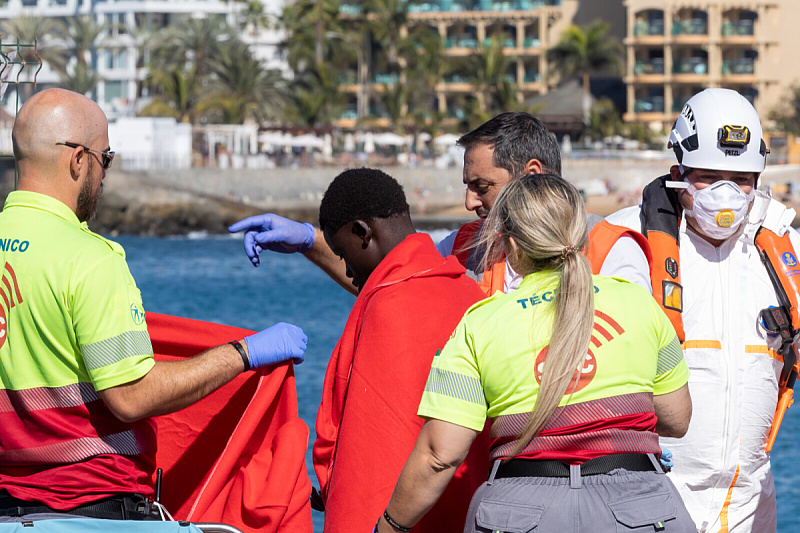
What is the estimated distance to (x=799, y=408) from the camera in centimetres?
1991

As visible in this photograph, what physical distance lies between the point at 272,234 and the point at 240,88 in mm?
62791

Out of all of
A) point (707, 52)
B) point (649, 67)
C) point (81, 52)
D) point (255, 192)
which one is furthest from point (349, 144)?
point (81, 52)

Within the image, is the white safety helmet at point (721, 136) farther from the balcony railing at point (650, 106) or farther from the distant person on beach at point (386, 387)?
the balcony railing at point (650, 106)

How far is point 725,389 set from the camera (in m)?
3.96

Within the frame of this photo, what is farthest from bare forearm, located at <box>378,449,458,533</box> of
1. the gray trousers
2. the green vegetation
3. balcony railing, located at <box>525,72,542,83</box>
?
balcony railing, located at <box>525,72,542,83</box>

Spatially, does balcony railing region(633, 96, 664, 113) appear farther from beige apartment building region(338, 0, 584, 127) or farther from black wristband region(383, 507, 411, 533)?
black wristband region(383, 507, 411, 533)

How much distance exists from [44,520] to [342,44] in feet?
234

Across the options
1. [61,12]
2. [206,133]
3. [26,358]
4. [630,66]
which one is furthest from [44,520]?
[61,12]

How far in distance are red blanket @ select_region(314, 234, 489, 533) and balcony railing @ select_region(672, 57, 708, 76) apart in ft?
227

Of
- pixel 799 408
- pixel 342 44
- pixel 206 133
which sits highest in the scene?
pixel 342 44

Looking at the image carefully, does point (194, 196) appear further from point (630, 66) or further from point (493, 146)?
point (493, 146)

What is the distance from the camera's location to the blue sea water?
17.7 metres

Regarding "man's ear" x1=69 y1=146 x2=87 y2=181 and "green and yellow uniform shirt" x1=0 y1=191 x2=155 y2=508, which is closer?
"green and yellow uniform shirt" x1=0 y1=191 x2=155 y2=508

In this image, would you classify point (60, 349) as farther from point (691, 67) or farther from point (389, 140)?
point (691, 67)
